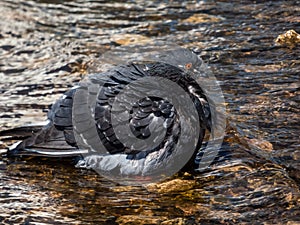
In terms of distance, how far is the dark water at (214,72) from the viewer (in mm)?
5168

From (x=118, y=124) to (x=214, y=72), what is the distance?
6.30 feet

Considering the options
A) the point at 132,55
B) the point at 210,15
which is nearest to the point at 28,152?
the point at 132,55

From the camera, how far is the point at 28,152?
604 centimetres

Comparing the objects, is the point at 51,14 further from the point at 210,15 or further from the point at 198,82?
the point at 198,82

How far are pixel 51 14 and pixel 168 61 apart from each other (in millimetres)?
4624

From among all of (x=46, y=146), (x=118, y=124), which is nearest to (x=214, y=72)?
(x=118, y=124)

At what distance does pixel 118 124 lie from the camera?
589 centimetres

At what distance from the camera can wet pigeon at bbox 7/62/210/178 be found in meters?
5.73

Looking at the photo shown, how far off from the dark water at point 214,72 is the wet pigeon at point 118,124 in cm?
19

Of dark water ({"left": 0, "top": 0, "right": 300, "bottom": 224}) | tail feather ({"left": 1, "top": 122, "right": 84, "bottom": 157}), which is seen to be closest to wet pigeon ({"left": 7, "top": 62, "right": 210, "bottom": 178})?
tail feather ({"left": 1, "top": 122, "right": 84, "bottom": 157})

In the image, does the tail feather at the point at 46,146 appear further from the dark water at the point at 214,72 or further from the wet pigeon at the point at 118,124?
the dark water at the point at 214,72

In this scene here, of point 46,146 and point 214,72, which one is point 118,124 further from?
point 214,72

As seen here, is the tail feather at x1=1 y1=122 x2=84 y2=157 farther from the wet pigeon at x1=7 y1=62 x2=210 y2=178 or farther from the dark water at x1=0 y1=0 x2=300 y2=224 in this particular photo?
the dark water at x1=0 y1=0 x2=300 y2=224

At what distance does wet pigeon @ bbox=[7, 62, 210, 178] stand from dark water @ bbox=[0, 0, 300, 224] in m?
0.19
